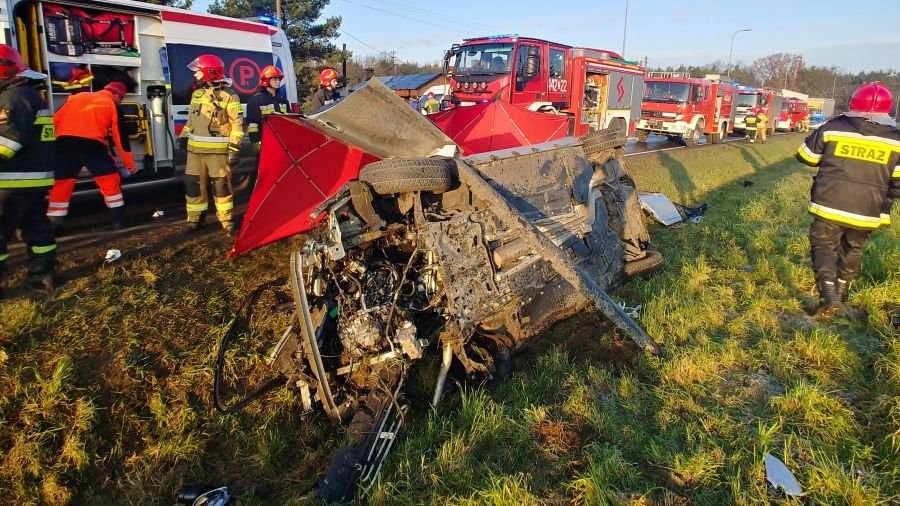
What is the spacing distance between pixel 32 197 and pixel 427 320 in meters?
2.98

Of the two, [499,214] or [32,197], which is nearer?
[499,214]

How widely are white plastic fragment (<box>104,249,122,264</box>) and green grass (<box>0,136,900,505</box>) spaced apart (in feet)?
0.22

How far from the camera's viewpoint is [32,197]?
385 centimetres

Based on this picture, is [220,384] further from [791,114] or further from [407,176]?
[791,114]

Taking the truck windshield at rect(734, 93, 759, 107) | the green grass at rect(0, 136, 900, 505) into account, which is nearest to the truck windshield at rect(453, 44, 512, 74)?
the green grass at rect(0, 136, 900, 505)

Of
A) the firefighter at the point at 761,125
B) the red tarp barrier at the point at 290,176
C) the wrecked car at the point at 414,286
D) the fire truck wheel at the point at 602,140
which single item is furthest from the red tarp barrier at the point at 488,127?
the firefighter at the point at 761,125

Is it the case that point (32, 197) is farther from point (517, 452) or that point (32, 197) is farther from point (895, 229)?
point (895, 229)

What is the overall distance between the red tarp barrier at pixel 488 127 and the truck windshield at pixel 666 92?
1291cm

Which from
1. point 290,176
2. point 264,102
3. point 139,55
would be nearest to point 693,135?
point 264,102

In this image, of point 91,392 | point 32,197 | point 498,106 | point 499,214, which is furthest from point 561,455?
point 498,106

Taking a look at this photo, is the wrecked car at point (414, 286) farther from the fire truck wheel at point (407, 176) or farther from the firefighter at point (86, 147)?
the firefighter at point (86, 147)

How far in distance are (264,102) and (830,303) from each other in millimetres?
5890

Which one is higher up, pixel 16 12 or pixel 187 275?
pixel 16 12

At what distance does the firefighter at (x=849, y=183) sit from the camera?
3979 mm
